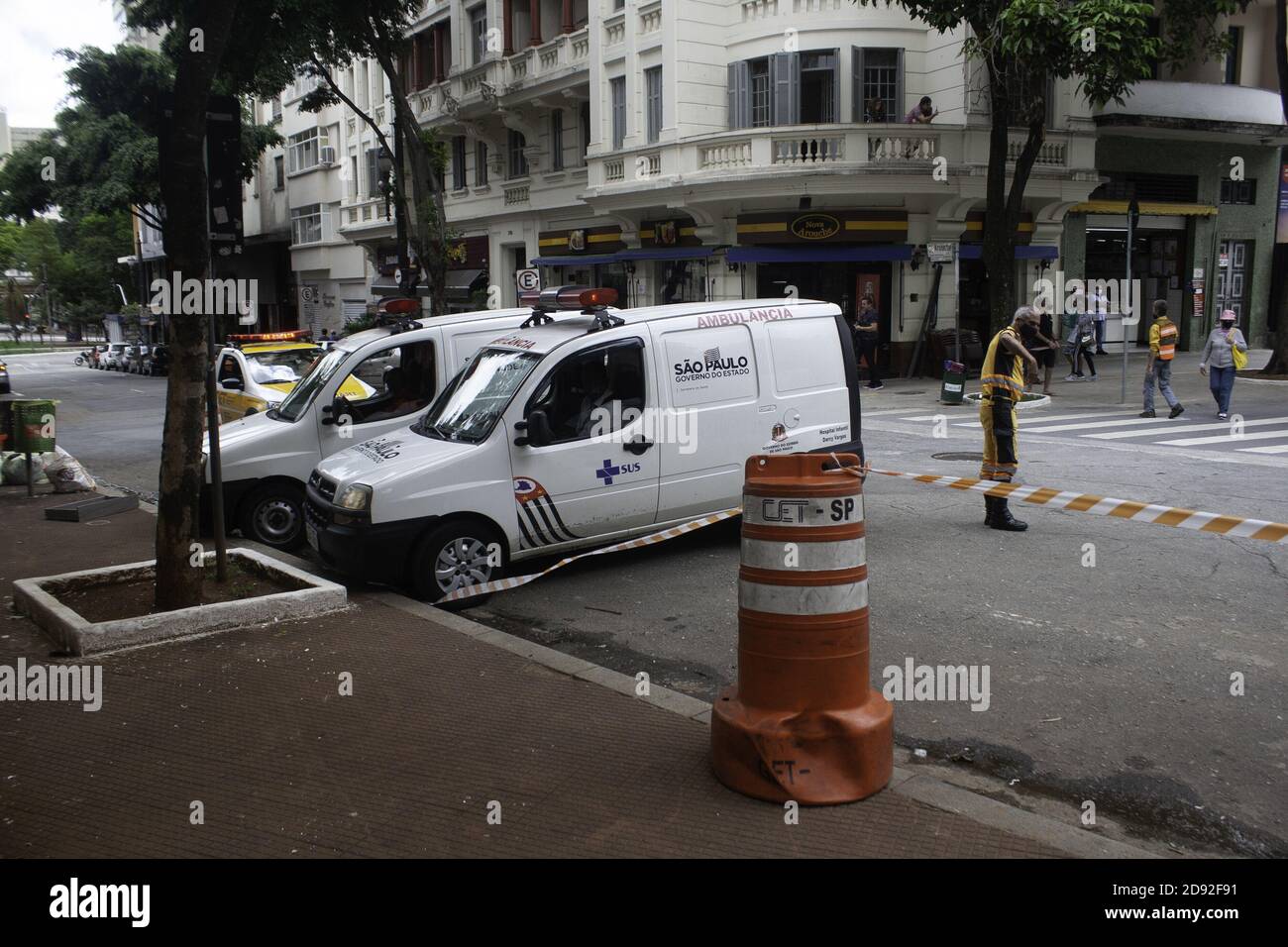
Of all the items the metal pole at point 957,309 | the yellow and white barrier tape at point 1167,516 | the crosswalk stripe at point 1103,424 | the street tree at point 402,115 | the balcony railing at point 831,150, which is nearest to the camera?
the yellow and white barrier tape at point 1167,516

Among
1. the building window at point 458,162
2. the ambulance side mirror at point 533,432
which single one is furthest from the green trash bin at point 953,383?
the building window at point 458,162

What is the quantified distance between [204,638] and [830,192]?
20085 mm

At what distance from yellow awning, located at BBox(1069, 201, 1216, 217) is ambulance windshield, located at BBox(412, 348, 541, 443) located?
23.6 metres

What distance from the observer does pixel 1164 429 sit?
16.3m

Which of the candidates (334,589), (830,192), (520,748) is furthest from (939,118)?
(520,748)

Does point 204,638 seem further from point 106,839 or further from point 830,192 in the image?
point 830,192

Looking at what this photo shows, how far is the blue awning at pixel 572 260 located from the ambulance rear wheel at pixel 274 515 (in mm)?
21142

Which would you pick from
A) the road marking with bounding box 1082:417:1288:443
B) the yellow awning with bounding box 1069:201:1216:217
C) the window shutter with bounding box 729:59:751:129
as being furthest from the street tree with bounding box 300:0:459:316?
the yellow awning with bounding box 1069:201:1216:217

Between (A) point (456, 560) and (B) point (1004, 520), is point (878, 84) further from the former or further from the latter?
(A) point (456, 560)

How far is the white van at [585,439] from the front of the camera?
7789 millimetres

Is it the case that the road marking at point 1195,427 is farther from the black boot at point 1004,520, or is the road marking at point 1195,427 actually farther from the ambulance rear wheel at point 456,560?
the ambulance rear wheel at point 456,560

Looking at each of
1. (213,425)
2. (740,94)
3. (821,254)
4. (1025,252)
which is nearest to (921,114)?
(821,254)

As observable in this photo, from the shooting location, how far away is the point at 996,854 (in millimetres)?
4039

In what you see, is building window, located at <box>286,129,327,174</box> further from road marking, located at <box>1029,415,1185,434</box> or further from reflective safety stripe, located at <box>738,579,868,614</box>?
reflective safety stripe, located at <box>738,579,868,614</box>
